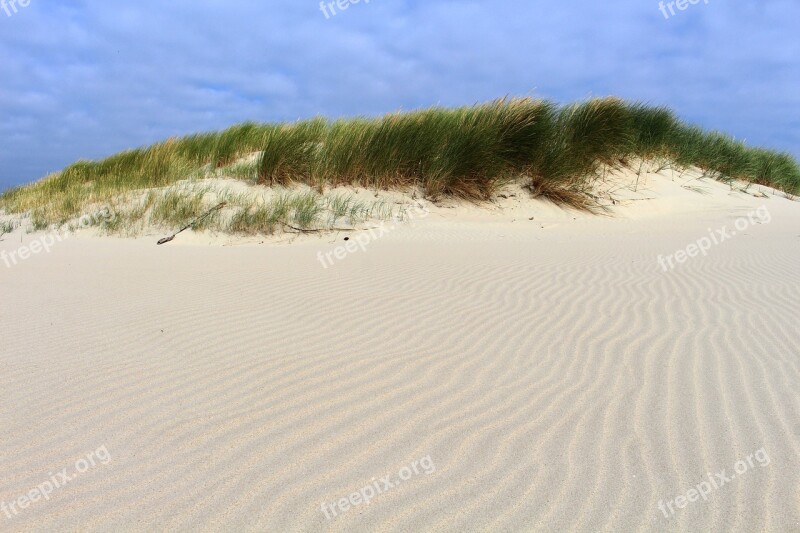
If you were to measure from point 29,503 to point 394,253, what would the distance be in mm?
5581

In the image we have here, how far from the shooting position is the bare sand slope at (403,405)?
6.08ft

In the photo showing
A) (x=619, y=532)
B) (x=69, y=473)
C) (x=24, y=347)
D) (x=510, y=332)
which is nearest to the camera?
(x=619, y=532)

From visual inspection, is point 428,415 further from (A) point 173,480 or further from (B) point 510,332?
(B) point 510,332

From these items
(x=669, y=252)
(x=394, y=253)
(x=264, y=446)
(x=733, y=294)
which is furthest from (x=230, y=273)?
(x=669, y=252)

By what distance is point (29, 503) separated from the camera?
1860mm

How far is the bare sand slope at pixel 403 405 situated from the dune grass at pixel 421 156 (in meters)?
6.14
